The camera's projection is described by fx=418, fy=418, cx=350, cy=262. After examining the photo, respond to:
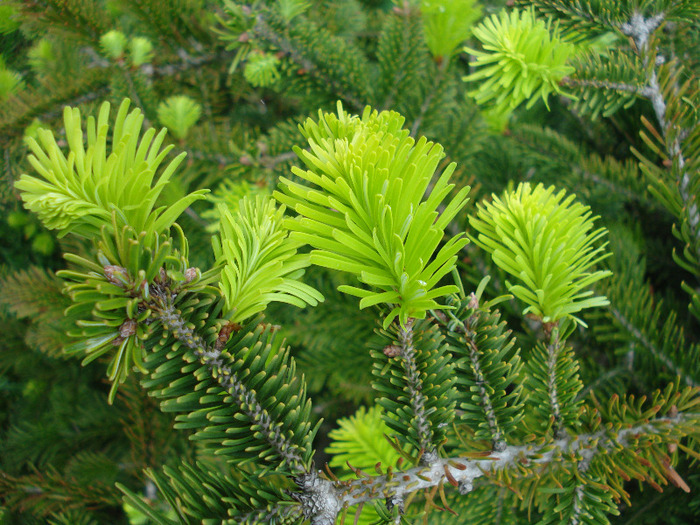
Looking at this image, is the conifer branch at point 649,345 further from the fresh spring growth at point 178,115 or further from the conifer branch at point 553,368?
the fresh spring growth at point 178,115

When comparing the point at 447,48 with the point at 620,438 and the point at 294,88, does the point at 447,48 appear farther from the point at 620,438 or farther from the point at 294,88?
the point at 620,438

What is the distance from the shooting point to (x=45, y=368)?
109 cm

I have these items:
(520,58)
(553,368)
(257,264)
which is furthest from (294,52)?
(553,368)

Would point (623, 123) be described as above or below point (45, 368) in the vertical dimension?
above

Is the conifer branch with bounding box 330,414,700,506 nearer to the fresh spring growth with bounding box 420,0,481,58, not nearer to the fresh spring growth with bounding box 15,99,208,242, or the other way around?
the fresh spring growth with bounding box 15,99,208,242

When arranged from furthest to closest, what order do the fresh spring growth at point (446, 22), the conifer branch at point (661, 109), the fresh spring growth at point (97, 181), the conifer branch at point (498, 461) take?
the fresh spring growth at point (446, 22), the conifer branch at point (661, 109), the conifer branch at point (498, 461), the fresh spring growth at point (97, 181)

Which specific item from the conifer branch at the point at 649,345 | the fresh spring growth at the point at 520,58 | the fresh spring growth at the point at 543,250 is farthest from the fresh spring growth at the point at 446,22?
the conifer branch at the point at 649,345

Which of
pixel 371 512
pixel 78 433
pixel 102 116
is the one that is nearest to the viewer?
pixel 102 116

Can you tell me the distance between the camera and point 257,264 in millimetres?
390

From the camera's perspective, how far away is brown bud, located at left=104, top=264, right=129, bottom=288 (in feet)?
1.01

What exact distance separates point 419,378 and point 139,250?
0.28 meters

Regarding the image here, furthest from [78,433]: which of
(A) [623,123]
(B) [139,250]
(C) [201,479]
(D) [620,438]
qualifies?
(A) [623,123]

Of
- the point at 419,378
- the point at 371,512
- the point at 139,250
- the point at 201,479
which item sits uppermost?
the point at 139,250

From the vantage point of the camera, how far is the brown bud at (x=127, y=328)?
32 centimetres
